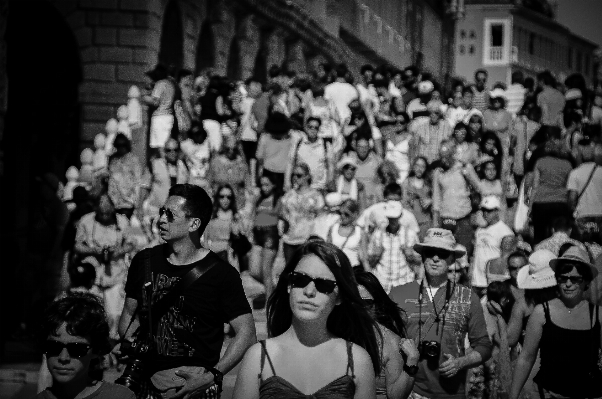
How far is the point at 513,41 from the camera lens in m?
93.3

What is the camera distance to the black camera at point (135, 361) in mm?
5910

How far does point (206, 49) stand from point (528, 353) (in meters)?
22.8

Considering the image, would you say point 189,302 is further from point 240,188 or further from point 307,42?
point 307,42

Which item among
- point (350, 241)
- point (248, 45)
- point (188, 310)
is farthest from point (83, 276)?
point (248, 45)

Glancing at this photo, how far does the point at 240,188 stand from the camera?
16.1 metres

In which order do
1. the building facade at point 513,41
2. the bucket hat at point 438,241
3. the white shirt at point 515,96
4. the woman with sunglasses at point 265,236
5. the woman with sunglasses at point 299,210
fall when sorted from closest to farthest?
the bucket hat at point 438,241, the woman with sunglasses at point 265,236, the woman with sunglasses at point 299,210, the white shirt at point 515,96, the building facade at point 513,41

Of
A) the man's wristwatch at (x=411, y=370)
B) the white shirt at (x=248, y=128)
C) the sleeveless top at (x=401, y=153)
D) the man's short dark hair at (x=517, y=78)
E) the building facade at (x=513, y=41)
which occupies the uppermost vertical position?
the building facade at (x=513, y=41)

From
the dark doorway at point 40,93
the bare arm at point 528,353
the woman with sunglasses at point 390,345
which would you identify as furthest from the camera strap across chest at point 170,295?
the dark doorway at point 40,93

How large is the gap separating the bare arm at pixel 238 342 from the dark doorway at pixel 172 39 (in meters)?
20.1

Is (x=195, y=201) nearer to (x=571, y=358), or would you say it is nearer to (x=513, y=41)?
(x=571, y=358)

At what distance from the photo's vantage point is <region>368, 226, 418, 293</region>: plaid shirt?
41.6 ft

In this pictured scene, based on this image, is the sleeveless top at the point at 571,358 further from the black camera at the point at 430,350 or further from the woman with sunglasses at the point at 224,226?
the woman with sunglasses at the point at 224,226

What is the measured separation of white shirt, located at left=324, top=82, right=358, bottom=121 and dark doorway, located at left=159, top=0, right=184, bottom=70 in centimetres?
743

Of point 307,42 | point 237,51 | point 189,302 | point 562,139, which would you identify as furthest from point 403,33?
point 189,302
